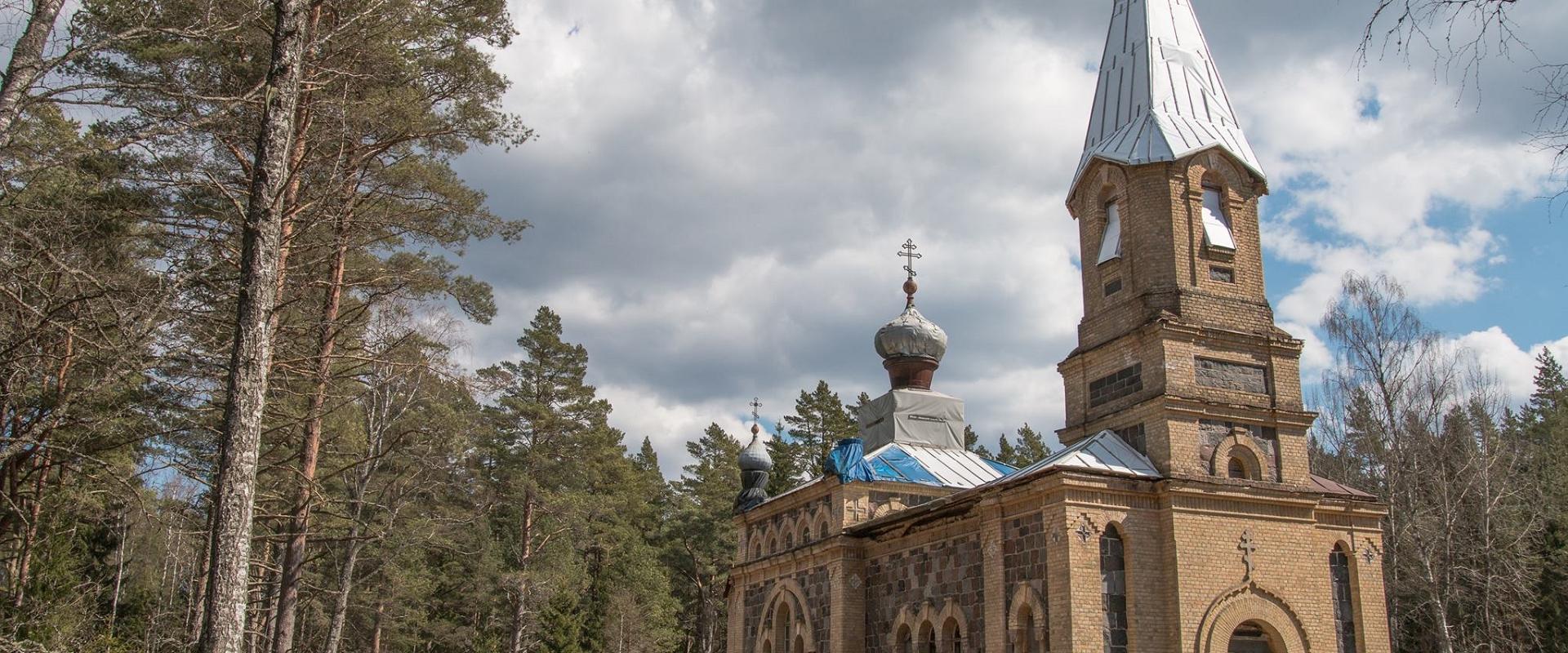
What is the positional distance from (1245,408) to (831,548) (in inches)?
282

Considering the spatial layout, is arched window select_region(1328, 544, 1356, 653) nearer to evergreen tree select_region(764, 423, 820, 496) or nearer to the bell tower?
the bell tower

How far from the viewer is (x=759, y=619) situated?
22344mm

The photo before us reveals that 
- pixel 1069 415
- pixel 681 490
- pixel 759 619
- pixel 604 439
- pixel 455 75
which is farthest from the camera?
pixel 681 490

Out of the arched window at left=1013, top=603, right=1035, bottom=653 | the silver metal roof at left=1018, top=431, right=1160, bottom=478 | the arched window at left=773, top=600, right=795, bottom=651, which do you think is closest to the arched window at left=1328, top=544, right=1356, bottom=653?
the silver metal roof at left=1018, top=431, right=1160, bottom=478

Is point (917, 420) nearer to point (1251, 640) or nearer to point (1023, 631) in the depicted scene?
point (1023, 631)

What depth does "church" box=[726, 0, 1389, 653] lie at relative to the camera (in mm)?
14031

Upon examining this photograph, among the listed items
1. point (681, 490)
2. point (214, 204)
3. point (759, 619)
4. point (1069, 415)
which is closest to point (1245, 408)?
point (1069, 415)

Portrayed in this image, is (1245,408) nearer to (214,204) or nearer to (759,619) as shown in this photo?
(759,619)

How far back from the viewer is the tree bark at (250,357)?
8484mm

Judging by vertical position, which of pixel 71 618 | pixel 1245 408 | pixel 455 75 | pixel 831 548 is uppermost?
pixel 455 75

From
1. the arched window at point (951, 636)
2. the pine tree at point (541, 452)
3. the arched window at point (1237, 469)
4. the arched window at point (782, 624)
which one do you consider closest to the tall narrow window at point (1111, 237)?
the arched window at point (1237, 469)

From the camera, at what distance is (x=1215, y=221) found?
16.3 m

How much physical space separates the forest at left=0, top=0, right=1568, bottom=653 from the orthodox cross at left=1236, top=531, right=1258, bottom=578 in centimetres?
1052

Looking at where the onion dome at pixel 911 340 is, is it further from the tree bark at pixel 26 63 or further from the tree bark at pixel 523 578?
the tree bark at pixel 26 63
